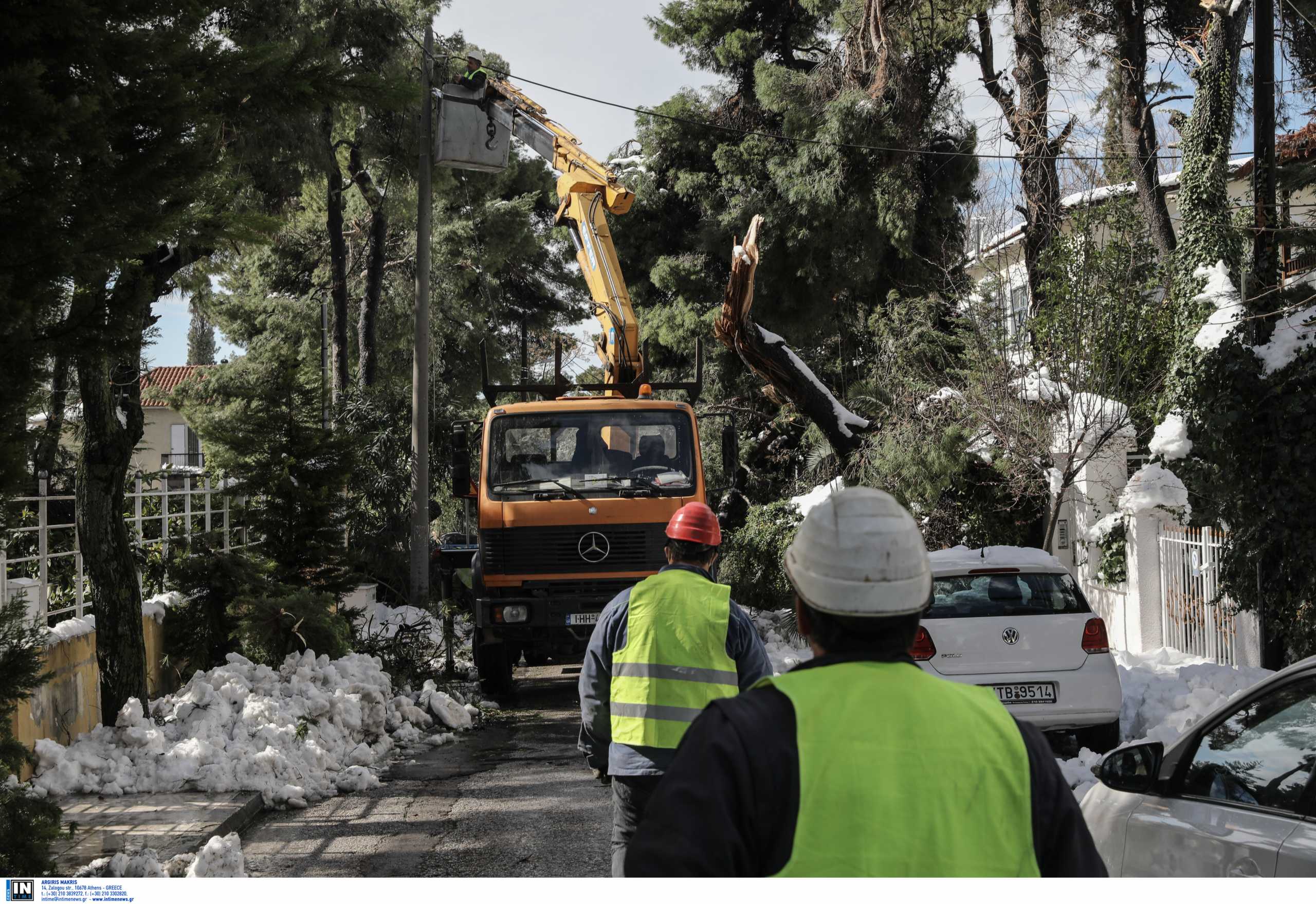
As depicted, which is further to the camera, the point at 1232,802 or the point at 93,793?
the point at 93,793

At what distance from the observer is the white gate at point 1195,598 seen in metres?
11.1

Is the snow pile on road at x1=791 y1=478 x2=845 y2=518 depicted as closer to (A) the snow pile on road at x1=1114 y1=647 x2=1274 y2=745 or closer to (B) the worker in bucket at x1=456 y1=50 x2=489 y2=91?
(A) the snow pile on road at x1=1114 y1=647 x2=1274 y2=745

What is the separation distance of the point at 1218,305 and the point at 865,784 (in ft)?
40.2

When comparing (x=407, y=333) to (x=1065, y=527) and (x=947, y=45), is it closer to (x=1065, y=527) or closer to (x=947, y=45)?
(x=947, y=45)

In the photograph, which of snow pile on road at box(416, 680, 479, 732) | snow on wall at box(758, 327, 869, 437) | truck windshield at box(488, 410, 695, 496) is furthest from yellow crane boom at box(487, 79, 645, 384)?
snow pile on road at box(416, 680, 479, 732)

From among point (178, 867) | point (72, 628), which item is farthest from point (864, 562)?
point (72, 628)

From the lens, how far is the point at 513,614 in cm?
1134

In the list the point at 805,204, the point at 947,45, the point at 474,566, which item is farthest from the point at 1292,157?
the point at 474,566

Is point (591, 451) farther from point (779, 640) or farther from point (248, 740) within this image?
point (779, 640)

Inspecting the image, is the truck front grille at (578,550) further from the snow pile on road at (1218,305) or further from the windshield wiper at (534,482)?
the snow pile on road at (1218,305)

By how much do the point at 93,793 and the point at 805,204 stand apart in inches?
736

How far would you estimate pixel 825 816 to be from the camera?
1.78 m

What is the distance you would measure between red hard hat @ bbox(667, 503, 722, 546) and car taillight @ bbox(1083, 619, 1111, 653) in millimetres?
4684

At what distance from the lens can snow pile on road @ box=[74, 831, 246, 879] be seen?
5.98 meters
